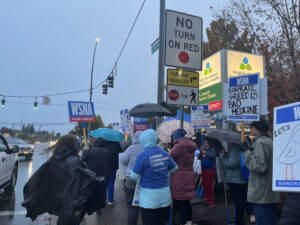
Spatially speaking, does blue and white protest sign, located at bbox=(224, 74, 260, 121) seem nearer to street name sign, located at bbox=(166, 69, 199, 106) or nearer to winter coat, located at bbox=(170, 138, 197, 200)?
street name sign, located at bbox=(166, 69, 199, 106)

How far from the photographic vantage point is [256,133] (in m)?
5.73

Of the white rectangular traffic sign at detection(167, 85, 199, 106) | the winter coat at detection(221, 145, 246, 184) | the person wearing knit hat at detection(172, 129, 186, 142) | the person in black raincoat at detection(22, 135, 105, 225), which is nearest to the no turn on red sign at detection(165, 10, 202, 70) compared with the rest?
the white rectangular traffic sign at detection(167, 85, 199, 106)

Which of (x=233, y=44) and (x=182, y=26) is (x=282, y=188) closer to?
(x=182, y=26)

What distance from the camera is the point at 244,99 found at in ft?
24.8

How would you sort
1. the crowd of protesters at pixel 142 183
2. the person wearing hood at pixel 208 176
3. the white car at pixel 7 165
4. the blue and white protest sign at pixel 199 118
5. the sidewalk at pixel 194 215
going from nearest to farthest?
the crowd of protesters at pixel 142 183 → the sidewalk at pixel 194 215 → the person wearing hood at pixel 208 176 → the white car at pixel 7 165 → the blue and white protest sign at pixel 199 118

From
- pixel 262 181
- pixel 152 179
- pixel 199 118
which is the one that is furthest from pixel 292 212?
pixel 199 118

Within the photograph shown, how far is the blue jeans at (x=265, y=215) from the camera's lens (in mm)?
5461

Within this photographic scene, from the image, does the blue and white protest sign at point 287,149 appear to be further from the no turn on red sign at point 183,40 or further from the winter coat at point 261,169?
the no turn on red sign at point 183,40

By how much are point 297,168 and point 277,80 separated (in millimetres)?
10372

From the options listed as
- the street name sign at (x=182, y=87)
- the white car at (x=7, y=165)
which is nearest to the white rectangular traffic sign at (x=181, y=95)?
the street name sign at (x=182, y=87)

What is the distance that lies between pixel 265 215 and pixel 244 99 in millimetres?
2617

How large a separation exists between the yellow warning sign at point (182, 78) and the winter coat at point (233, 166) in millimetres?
1506

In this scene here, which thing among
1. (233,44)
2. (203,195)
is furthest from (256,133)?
(233,44)

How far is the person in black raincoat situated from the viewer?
573 cm
